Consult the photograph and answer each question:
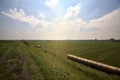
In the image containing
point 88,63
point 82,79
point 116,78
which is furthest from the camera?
point 88,63

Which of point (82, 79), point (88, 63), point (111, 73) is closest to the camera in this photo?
point (82, 79)

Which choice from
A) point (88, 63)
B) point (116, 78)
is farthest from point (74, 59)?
point (116, 78)

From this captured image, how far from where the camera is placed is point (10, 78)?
14.6 meters

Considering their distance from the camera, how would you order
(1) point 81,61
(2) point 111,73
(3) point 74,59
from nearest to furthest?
1. (2) point 111,73
2. (1) point 81,61
3. (3) point 74,59

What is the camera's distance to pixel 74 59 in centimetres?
3134

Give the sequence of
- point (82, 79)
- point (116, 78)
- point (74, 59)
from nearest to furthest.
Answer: point (82, 79) < point (116, 78) < point (74, 59)

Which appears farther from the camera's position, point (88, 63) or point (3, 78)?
point (88, 63)

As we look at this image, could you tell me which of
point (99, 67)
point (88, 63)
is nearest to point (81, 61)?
point (88, 63)

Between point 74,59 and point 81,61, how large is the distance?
3.55 meters

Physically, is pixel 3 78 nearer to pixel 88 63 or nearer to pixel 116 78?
pixel 116 78

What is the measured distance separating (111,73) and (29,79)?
36.1 feet

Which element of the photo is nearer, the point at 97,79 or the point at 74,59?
the point at 97,79

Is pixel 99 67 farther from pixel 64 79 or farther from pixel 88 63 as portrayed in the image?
pixel 64 79

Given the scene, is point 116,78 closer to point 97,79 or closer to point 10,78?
point 97,79
